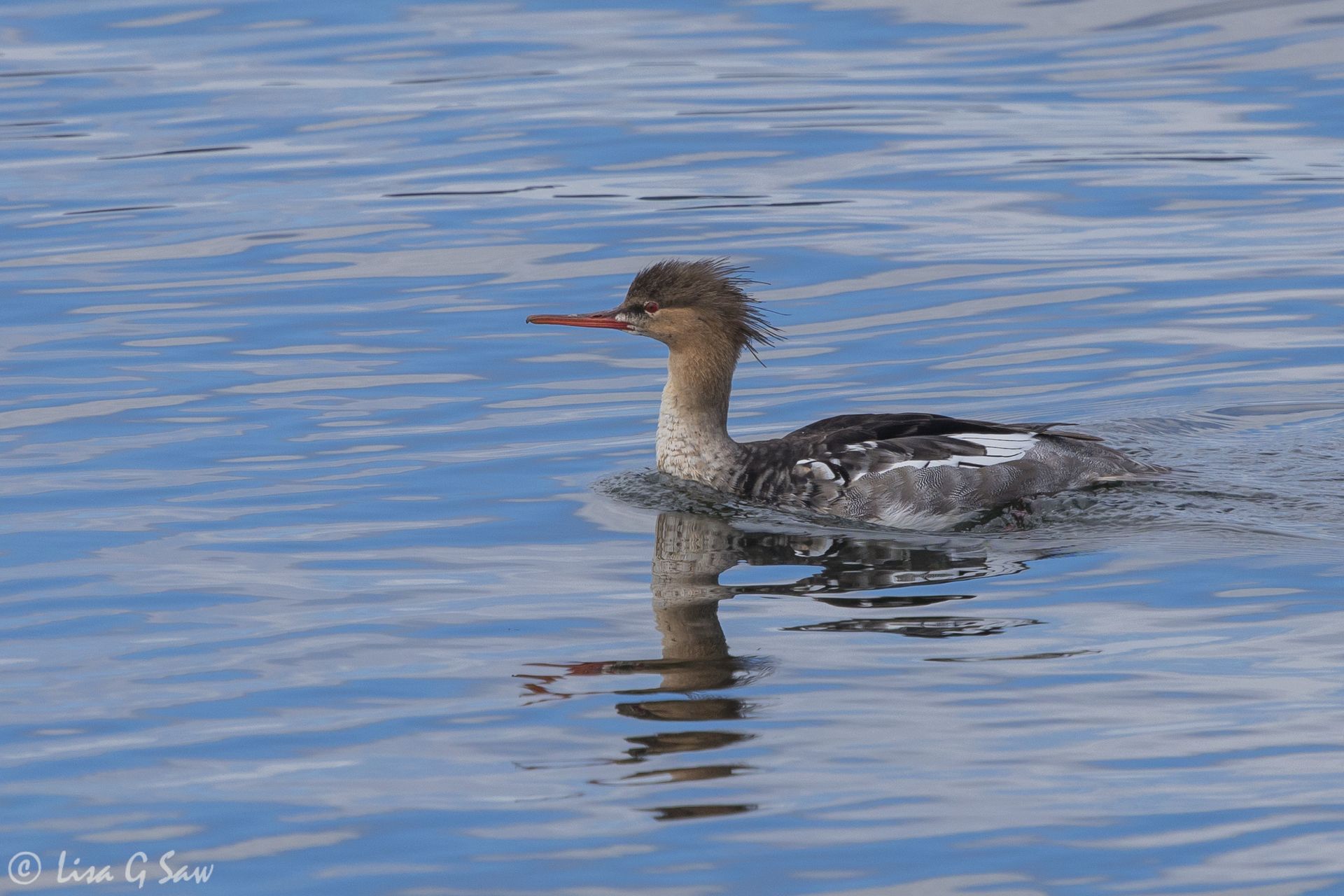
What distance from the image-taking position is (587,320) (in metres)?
10.6

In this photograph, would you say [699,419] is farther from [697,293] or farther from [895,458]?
[895,458]

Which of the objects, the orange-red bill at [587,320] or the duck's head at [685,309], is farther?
the duck's head at [685,309]

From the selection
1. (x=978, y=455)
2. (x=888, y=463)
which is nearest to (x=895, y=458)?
(x=888, y=463)

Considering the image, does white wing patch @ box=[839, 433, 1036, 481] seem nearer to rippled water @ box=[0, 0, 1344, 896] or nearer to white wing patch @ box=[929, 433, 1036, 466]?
white wing patch @ box=[929, 433, 1036, 466]

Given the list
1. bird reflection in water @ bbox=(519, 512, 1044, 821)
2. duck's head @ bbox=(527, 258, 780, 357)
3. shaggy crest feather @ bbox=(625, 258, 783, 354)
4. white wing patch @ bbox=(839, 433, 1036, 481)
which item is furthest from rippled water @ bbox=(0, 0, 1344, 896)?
shaggy crest feather @ bbox=(625, 258, 783, 354)

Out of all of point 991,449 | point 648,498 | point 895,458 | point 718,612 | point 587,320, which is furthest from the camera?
point 587,320

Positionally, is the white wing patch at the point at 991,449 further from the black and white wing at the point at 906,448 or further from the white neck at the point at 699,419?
the white neck at the point at 699,419

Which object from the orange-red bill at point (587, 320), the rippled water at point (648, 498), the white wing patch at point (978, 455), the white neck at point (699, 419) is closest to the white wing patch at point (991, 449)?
the white wing patch at point (978, 455)

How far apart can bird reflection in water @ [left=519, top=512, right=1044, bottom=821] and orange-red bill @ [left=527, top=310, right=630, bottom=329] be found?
1245mm

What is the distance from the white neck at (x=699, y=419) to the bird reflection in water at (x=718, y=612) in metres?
0.59

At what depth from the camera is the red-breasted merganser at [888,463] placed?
9844 millimetres

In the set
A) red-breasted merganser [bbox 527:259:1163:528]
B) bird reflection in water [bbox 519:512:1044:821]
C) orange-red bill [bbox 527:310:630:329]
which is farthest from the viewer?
orange-red bill [bbox 527:310:630:329]

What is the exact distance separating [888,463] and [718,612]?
2112mm

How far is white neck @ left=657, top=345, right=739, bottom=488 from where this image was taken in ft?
34.4
